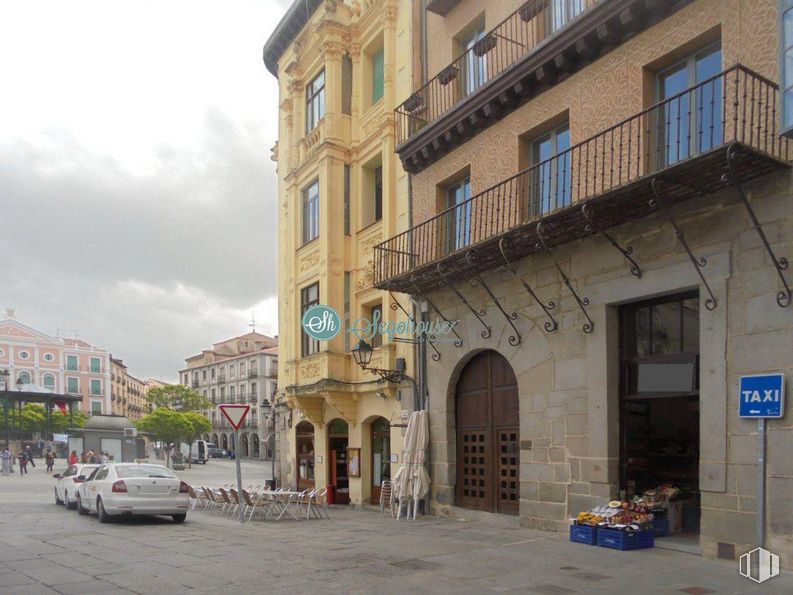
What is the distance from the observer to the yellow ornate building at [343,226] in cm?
1897

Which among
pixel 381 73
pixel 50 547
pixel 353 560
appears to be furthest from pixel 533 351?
pixel 381 73

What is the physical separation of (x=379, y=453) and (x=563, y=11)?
11.9 meters

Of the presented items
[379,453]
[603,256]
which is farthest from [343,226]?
[603,256]

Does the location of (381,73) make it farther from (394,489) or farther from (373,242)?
(394,489)

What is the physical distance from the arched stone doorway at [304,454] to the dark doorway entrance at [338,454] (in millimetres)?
1447

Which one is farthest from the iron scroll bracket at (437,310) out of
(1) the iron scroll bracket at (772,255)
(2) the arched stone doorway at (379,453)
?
(1) the iron scroll bracket at (772,255)

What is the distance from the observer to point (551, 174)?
1352 centimetres

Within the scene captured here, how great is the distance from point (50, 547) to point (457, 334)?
28.4 feet

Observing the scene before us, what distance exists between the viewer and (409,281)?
1587 centimetres

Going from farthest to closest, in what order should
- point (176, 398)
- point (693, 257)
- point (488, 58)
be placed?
point (176, 398) < point (488, 58) < point (693, 257)

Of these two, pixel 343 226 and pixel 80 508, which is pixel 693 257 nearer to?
pixel 343 226

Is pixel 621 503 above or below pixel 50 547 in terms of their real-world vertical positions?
above

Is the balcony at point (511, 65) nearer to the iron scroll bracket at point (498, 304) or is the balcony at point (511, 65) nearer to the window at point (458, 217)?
the window at point (458, 217)

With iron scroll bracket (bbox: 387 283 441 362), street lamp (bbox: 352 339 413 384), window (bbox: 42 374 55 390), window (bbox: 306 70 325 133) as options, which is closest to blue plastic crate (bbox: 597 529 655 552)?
iron scroll bracket (bbox: 387 283 441 362)
